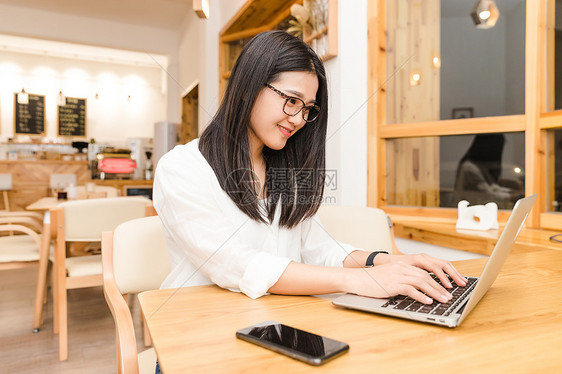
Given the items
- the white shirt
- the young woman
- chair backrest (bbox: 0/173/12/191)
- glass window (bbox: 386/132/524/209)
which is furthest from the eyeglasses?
chair backrest (bbox: 0/173/12/191)

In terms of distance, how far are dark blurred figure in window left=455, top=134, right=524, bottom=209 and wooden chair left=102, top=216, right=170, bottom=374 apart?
5.06 ft

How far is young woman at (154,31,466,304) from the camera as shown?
2.80 feet

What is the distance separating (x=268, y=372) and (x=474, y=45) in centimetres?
207

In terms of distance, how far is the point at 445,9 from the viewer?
7.30 ft

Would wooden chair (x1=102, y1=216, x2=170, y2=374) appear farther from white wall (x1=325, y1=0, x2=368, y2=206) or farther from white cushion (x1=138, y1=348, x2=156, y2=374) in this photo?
white wall (x1=325, y1=0, x2=368, y2=206)

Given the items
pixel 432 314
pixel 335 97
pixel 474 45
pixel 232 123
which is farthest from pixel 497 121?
pixel 432 314

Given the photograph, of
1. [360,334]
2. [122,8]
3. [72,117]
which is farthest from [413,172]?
[72,117]

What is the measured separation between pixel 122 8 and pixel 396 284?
665 centimetres

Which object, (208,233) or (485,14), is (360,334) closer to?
(208,233)

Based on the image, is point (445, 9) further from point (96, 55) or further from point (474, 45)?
point (96, 55)

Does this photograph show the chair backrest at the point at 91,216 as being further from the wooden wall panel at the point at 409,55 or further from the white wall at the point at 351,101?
the wooden wall panel at the point at 409,55

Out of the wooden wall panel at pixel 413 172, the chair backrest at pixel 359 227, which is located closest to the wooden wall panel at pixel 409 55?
the wooden wall panel at pixel 413 172

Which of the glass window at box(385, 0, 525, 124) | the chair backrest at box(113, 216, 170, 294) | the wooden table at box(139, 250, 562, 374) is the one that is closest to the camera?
the wooden table at box(139, 250, 562, 374)

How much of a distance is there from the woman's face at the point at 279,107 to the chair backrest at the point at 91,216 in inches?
59.7
